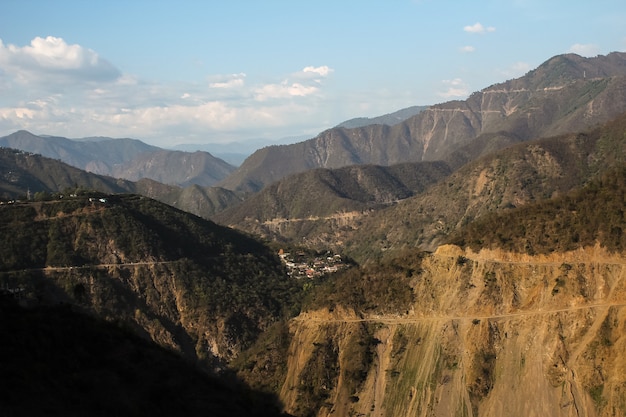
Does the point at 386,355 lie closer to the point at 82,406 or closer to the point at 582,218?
the point at 582,218

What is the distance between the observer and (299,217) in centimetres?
19825

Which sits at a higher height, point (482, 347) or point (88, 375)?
point (88, 375)

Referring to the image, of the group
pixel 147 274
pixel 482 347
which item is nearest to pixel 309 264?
pixel 147 274

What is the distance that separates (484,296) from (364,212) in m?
125

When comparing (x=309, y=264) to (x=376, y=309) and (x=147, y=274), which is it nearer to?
(x=147, y=274)

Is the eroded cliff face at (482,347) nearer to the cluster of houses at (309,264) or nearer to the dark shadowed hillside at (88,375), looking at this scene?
the dark shadowed hillside at (88,375)

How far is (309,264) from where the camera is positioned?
358 ft

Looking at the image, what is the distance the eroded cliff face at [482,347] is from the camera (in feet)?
167

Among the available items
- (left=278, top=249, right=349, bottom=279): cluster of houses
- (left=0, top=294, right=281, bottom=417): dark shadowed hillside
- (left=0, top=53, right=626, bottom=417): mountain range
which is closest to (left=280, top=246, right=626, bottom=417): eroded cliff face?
(left=0, top=53, right=626, bottom=417): mountain range

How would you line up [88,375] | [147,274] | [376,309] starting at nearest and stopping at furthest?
[88,375] < [376,309] < [147,274]

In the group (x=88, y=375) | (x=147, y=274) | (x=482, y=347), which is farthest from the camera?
(x=147, y=274)

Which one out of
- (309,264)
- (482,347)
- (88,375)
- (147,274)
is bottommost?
(309,264)

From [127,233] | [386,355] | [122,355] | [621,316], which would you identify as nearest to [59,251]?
[127,233]

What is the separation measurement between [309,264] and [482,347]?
55.8 metres
